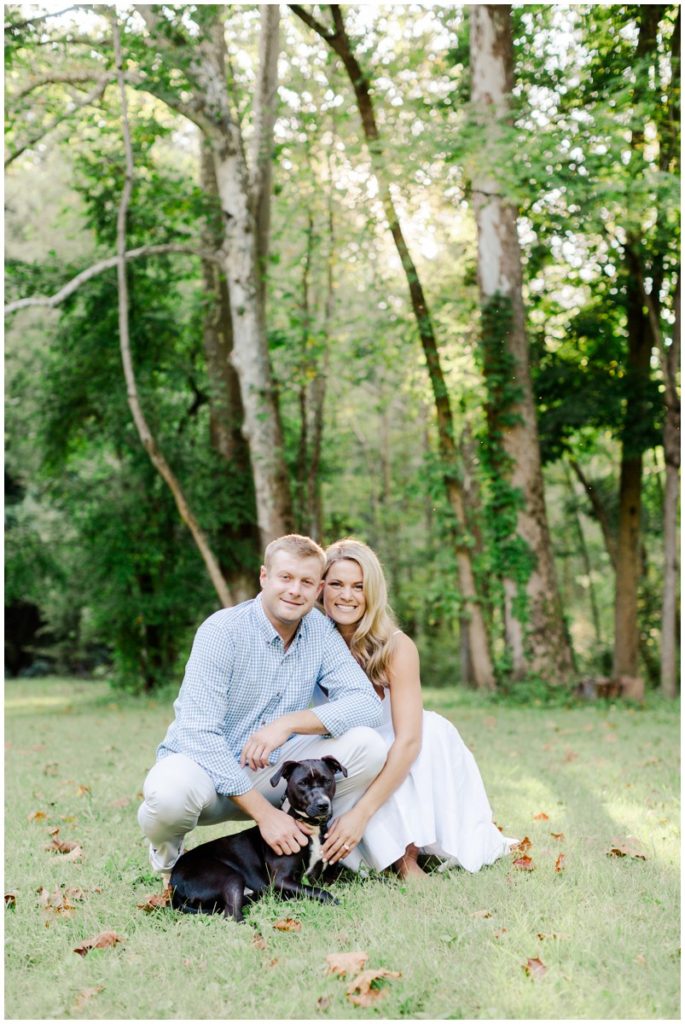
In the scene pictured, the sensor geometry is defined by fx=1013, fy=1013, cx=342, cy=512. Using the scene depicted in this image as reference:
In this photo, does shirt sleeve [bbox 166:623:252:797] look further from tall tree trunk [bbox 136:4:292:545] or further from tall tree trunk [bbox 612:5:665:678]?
tall tree trunk [bbox 612:5:665:678]

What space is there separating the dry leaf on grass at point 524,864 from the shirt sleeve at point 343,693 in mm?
840

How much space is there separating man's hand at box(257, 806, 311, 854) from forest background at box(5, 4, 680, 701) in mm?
7483

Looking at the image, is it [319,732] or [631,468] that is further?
[631,468]

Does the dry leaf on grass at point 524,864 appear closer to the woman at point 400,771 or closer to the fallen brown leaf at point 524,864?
the fallen brown leaf at point 524,864

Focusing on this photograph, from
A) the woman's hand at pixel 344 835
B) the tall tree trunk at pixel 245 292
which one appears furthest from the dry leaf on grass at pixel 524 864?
the tall tree trunk at pixel 245 292

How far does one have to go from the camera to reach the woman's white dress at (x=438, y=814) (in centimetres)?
434

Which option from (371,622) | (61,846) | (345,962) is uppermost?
(371,622)

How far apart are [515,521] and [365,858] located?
350 inches

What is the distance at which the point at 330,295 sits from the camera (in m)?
18.3

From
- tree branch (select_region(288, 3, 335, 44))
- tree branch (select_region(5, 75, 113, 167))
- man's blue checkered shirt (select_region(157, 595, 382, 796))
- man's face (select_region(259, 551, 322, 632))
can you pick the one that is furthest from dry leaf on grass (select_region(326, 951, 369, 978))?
tree branch (select_region(288, 3, 335, 44))

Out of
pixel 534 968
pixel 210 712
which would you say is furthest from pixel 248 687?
pixel 534 968

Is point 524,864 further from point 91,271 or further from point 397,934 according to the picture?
point 91,271

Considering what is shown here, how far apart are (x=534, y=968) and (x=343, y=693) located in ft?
5.02

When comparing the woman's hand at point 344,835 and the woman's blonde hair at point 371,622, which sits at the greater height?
the woman's blonde hair at point 371,622
